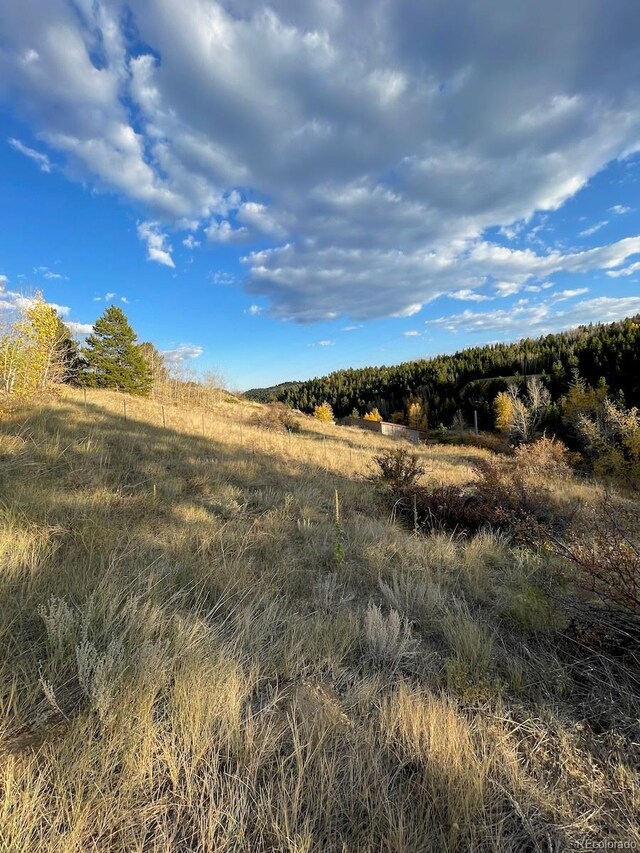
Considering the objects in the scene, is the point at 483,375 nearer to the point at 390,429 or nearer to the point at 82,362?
the point at 390,429

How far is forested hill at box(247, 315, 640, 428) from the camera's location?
3238 inches

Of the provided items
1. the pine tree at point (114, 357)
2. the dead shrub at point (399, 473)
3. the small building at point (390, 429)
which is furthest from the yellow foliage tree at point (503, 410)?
the dead shrub at point (399, 473)

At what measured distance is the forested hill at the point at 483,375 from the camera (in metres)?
82.2

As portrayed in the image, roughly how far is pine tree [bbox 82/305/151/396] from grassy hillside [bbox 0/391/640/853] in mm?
34939

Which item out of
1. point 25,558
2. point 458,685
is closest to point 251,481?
point 25,558

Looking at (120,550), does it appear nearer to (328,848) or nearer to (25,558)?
(25,558)

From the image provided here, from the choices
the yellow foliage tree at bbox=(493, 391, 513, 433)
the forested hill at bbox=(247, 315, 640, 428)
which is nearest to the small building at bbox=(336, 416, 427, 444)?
the yellow foliage tree at bbox=(493, 391, 513, 433)

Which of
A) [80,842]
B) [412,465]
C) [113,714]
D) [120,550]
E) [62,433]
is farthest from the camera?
[412,465]

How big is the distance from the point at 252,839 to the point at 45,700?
109cm

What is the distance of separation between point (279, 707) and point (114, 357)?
3920 cm

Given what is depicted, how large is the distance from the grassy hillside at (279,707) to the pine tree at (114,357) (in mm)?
34939

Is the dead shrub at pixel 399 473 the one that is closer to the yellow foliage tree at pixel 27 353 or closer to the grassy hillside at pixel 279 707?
the grassy hillside at pixel 279 707

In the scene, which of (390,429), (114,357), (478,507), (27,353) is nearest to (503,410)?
(390,429)

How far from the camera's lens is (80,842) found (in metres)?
1.20
